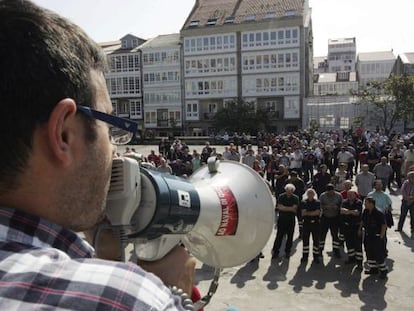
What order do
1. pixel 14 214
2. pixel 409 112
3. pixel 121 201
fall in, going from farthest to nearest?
1. pixel 409 112
2. pixel 121 201
3. pixel 14 214

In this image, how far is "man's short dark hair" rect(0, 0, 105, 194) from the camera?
901mm

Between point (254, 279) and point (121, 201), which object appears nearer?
point (121, 201)

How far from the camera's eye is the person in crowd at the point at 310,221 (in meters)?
9.80

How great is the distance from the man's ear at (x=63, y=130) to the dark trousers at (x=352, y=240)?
9283mm

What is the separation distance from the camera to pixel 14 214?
91 cm

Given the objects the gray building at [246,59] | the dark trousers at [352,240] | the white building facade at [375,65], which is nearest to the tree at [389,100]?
the gray building at [246,59]

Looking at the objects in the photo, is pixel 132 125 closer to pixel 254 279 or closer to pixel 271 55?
pixel 254 279

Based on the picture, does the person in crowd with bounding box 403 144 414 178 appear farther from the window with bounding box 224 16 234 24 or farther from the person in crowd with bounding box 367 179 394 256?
the window with bounding box 224 16 234 24

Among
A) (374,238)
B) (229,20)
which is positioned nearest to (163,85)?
(229,20)

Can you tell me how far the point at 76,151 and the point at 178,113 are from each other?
172 ft

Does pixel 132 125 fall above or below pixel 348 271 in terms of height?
above

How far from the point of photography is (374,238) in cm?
903

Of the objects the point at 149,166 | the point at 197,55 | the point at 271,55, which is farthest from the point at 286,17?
the point at 149,166

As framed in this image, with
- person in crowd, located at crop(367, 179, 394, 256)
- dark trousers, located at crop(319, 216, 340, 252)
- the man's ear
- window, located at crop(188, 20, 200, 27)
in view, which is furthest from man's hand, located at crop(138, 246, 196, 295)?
window, located at crop(188, 20, 200, 27)
